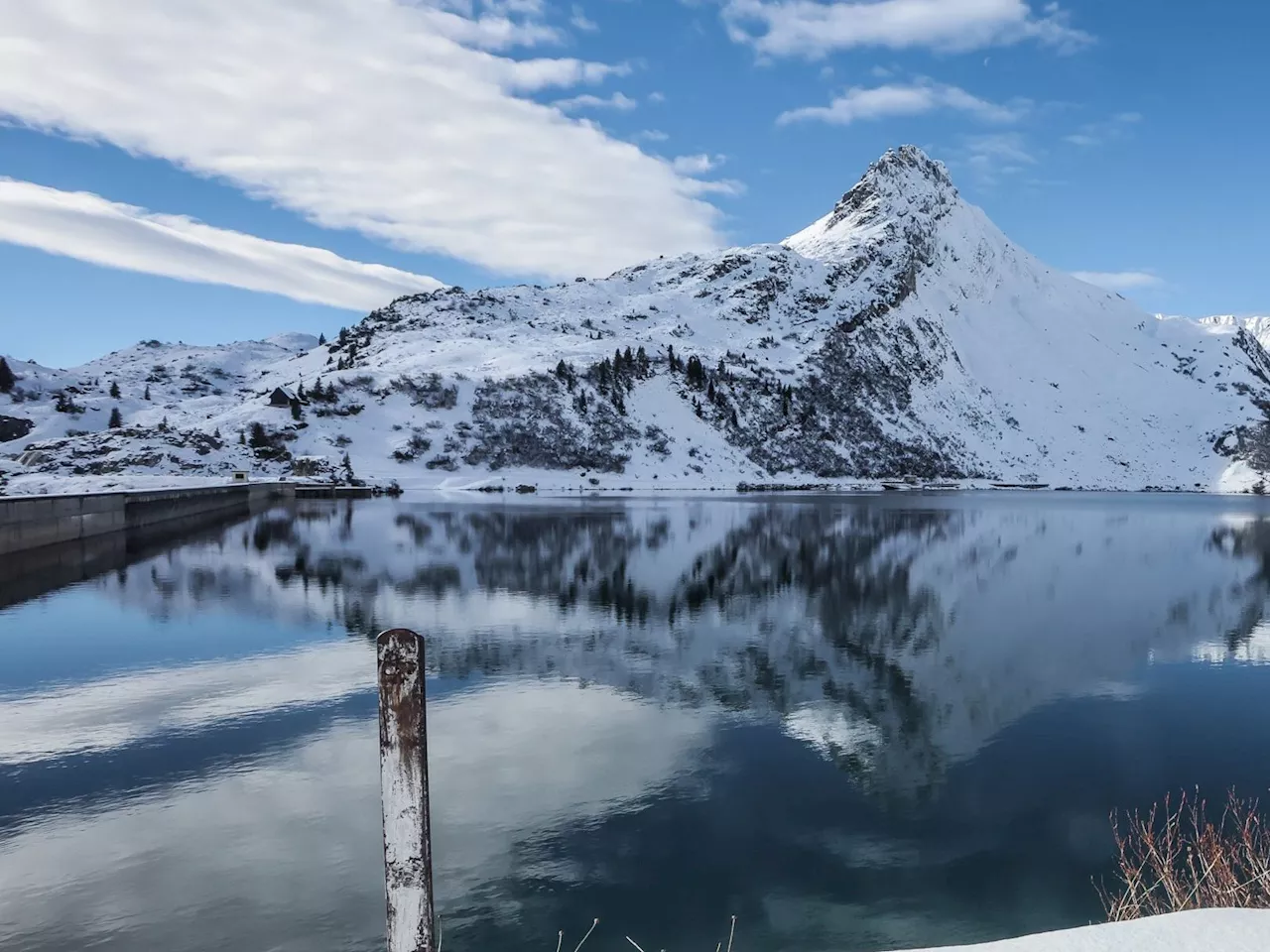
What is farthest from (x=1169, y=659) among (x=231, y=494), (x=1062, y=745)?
(x=231, y=494)

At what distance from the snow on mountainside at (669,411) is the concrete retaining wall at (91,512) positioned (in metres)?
33.2

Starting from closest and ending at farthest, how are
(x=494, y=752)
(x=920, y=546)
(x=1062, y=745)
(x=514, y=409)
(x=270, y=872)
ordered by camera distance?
(x=270, y=872)
(x=494, y=752)
(x=1062, y=745)
(x=920, y=546)
(x=514, y=409)

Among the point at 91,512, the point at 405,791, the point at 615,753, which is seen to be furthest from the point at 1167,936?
the point at 91,512

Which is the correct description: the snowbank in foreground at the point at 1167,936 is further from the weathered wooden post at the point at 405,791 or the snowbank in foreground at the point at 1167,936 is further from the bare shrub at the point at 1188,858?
the weathered wooden post at the point at 405,791

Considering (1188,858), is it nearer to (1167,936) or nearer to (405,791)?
(1167,936)

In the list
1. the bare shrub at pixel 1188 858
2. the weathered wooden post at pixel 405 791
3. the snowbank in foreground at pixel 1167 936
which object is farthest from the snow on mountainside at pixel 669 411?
the snowbank in foreground at pixel 1167 936

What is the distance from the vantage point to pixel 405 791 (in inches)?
244

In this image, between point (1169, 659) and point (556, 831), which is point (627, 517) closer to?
point (1169, 659)

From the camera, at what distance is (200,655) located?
1848 cm

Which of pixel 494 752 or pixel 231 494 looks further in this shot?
pixel 231 494

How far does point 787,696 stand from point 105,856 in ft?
36.0

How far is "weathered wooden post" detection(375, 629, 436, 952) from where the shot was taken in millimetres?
6039

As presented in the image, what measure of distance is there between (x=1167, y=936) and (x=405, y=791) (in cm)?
513

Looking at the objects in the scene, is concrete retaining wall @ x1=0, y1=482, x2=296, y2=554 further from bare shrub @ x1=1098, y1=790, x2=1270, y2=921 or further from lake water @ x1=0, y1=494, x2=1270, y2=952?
bare shrub @ x1=1098, y1=790, x2=1270, y2=921
